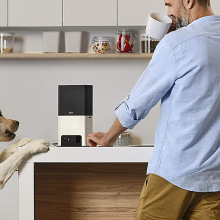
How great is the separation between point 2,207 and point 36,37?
Answer: 1.71 meters

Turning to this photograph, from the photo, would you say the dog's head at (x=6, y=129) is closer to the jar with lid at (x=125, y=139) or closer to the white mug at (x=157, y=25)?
the white mug at (x=157, y=25)

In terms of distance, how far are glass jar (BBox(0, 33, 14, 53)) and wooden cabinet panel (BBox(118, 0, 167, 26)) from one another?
0.82 metres

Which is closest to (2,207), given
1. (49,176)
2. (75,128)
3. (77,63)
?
(49,176)

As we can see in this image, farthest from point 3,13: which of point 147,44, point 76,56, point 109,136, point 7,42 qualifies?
point 109,136

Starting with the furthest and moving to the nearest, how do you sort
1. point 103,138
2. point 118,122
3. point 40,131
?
point 40,131 → point 103,138 → point 118,122

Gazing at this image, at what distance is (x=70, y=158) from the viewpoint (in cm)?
153

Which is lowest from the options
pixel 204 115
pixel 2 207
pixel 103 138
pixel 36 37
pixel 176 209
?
pixel 2 207

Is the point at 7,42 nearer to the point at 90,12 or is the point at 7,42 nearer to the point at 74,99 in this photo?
the point at 90,12

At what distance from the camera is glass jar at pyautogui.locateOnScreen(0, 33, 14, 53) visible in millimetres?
2900

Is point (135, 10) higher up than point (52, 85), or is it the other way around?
point (135, 10)

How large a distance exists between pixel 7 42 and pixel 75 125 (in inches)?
55.9

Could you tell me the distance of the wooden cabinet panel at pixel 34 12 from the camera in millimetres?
2846

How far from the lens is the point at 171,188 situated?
1.05 metres

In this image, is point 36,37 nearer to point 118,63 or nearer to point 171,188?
point 118,63
